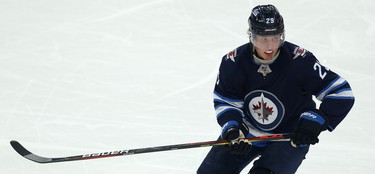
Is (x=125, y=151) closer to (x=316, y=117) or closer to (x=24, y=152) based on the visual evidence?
(x=24, y=152)

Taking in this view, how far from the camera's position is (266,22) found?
4.03m

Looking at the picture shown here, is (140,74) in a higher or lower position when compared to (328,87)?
lower

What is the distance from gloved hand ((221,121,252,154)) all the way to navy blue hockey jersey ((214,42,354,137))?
0.16ft

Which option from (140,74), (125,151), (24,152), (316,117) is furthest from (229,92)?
(140,74)

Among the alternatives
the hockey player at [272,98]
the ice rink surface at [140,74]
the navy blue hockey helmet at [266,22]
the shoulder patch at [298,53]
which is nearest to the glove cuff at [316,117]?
the hockey player at [272,98]

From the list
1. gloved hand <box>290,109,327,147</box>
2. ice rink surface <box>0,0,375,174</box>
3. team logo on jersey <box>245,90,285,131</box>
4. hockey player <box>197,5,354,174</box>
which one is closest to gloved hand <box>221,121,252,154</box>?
hockey player <box>197,5,354,174</box>

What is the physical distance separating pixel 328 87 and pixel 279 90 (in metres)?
0.26

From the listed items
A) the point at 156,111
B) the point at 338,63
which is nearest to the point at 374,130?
the point at 338,63

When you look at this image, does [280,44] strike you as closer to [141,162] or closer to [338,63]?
[141,162]

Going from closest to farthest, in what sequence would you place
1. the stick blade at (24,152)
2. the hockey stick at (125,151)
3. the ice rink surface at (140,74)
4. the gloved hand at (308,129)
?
1. the gloved hand at (308,129)
2. the hockey stick at (125,151)
3. the stick blade at (24,152)
4. the ice rink surface at (140,74)

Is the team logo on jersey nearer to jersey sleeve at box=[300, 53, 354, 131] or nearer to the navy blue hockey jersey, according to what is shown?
the navy blue hockey jersey

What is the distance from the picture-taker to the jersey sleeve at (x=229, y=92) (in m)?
4.23

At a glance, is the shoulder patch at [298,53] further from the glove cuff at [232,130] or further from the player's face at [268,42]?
the glove cuff at [232,130]

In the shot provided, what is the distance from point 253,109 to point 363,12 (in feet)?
13.1
